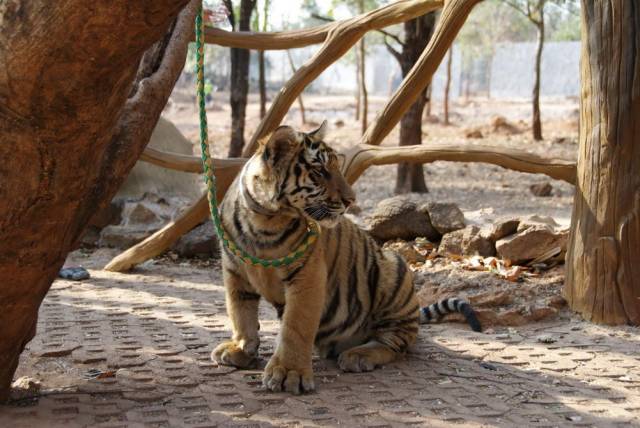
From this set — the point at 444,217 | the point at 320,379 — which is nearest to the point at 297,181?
the point at 320,379

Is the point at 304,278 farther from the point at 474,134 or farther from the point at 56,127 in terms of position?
the point at 474,134

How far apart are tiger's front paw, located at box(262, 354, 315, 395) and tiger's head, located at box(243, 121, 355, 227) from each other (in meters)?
0.79

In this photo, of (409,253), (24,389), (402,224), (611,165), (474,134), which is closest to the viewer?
(24,389)

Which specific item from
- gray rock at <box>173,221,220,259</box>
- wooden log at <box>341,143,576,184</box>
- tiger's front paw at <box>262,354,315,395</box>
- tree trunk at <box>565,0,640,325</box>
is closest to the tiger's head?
tiger's front paw at <box>262,354,315,395</box>

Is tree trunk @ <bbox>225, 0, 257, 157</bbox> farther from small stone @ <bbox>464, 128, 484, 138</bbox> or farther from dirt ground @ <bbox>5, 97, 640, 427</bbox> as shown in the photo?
small stone @ <bbox>464, 128, 484, 138</bbox>

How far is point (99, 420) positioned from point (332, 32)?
439 cm

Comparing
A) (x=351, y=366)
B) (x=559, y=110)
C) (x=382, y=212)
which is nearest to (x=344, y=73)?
(x=559, y=110)

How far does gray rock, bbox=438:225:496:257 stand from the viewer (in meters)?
7.34

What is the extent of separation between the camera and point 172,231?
7270mm

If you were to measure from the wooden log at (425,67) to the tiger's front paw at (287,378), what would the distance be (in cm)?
285

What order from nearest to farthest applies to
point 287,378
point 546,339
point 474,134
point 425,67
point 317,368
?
point 287,378 → point 317,368 → point 546,339 → point 425,67 → point 474,134

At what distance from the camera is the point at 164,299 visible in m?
6.39

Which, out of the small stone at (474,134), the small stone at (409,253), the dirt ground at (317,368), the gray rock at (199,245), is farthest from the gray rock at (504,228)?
the small stone at (474,134)

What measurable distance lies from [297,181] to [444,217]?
415 cm
